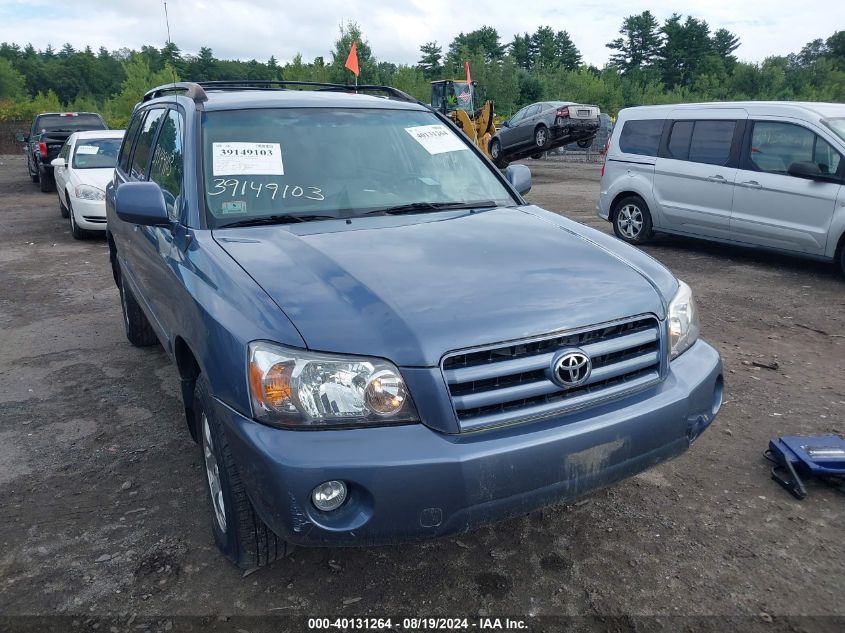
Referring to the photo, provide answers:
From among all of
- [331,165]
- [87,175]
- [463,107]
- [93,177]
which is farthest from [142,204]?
[463,107]

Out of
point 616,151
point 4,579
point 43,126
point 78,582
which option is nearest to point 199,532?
point 78,582

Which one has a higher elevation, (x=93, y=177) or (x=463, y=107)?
(x=463, y=107)

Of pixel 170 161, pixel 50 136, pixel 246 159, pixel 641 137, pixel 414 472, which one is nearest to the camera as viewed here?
pixel 414 472

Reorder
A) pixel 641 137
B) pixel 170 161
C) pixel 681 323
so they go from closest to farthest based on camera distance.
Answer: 1. pixel 681 323
2. pixel 170 161
3. pixel 641 137

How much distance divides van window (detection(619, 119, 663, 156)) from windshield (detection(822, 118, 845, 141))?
218 centimetres

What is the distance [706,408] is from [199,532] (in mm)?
2187

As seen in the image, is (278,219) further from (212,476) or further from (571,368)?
(571,368)

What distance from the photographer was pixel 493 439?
217cm

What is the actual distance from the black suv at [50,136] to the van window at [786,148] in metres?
15.4

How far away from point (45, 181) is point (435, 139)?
57.5 ft

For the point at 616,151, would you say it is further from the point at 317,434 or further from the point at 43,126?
the point at 43,126

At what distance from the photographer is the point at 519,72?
58250mm

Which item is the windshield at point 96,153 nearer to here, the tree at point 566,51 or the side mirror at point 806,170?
the side mirror at point 806,170

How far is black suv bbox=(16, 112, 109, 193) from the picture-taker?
1728 cm
